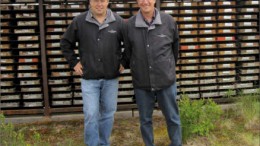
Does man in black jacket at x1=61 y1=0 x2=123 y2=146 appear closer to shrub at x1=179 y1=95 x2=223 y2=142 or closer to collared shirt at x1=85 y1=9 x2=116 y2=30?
collared shirt at x1=85 y1=9 x2=116 y2=30

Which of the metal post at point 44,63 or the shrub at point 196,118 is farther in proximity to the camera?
the metal post at point 44,63

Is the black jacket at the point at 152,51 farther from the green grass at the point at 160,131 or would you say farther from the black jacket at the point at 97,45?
the green grass at the point at 160,131

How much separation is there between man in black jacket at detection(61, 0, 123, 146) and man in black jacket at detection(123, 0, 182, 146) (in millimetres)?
187

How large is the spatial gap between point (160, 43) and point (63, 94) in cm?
252

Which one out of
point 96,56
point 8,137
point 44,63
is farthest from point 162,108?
point 44,63

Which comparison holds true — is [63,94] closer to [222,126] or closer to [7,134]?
[7,134]

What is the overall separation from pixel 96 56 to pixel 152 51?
0.58m

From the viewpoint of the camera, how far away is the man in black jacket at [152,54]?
12.3ft

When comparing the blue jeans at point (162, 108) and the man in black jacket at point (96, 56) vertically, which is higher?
the man in black jacket at point (96, 56)

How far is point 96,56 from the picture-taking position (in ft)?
12.3

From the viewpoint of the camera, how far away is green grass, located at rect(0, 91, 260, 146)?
179 inches

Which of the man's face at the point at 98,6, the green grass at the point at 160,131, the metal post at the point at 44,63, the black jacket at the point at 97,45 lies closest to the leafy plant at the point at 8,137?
the green grass at the point at 160,131

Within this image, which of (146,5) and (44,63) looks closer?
(146,5)

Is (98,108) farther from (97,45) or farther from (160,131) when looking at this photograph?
(160,131)
